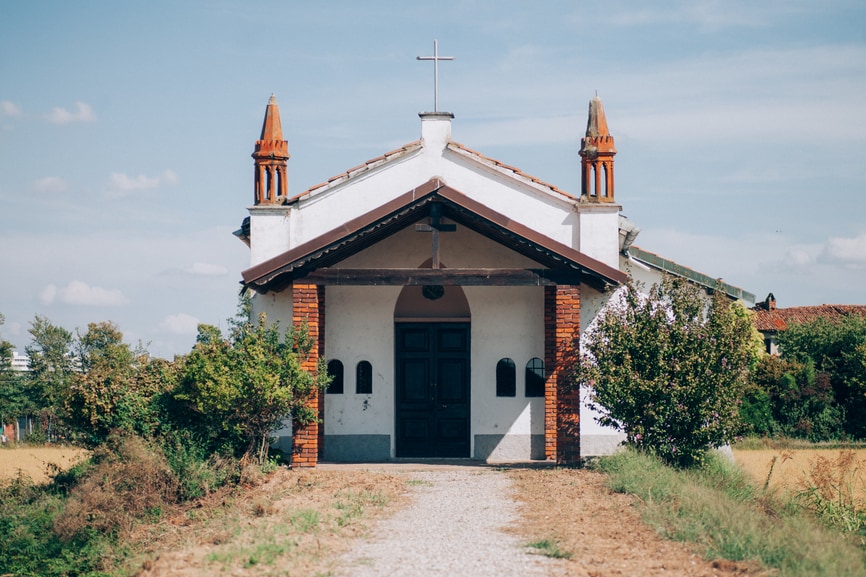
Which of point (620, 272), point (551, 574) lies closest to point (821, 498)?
point (620, 272)

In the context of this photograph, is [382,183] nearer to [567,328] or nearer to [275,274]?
[275,274]

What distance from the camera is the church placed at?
18219 millimetres

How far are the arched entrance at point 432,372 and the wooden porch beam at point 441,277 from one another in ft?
7.23

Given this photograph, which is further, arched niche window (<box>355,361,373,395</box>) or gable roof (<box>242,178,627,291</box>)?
arched niche window (<box>355,361,373,395</box>)

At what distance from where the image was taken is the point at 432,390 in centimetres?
1916

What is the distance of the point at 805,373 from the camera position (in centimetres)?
3069

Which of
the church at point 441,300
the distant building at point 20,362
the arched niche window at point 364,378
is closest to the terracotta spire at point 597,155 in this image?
the church at point 441,300

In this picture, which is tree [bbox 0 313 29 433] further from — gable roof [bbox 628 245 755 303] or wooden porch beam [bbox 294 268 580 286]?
gable roof [bbox 628 245 755 303]

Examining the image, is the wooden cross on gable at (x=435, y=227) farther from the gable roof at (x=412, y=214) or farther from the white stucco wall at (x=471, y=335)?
the white stucco wall at (x=471, y=335)

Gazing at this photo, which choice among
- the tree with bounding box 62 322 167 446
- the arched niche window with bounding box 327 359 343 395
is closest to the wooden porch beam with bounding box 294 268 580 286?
the arched niche window with bounding box 327 359 343 395

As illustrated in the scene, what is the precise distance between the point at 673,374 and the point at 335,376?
248 inches

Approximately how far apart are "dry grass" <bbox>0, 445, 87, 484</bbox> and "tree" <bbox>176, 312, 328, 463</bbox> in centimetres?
308

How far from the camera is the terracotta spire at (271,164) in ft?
60.7

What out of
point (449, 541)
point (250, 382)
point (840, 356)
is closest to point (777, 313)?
point (840, 356)
